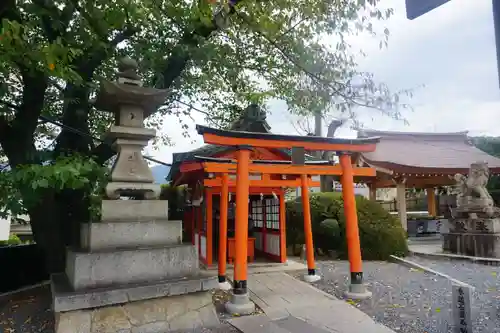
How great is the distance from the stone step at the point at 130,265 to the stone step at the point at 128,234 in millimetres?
170

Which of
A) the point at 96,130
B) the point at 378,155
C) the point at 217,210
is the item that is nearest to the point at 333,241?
the point at 217,210

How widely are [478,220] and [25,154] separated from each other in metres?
12.9

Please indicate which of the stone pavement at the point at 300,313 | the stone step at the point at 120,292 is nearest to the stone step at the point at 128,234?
the stone step at the point at 120,292

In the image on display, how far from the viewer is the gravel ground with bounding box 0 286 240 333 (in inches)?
212

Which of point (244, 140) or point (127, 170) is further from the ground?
point (244, 140)

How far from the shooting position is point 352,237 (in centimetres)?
672

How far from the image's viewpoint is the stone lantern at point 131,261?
182 inches

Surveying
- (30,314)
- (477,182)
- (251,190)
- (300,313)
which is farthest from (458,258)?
(30,314)

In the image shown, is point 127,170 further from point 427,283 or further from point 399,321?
point 427,283

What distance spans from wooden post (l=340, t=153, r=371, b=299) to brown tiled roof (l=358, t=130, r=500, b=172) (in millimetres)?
7998

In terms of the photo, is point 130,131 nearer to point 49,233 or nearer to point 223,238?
point 223,238

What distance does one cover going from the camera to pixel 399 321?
5.23 metres

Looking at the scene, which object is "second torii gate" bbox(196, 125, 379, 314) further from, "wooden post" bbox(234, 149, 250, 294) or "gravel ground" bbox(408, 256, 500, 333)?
"gravel ground" bbox(408, 256, 500, 333)

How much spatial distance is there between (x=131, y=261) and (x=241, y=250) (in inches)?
72.6
